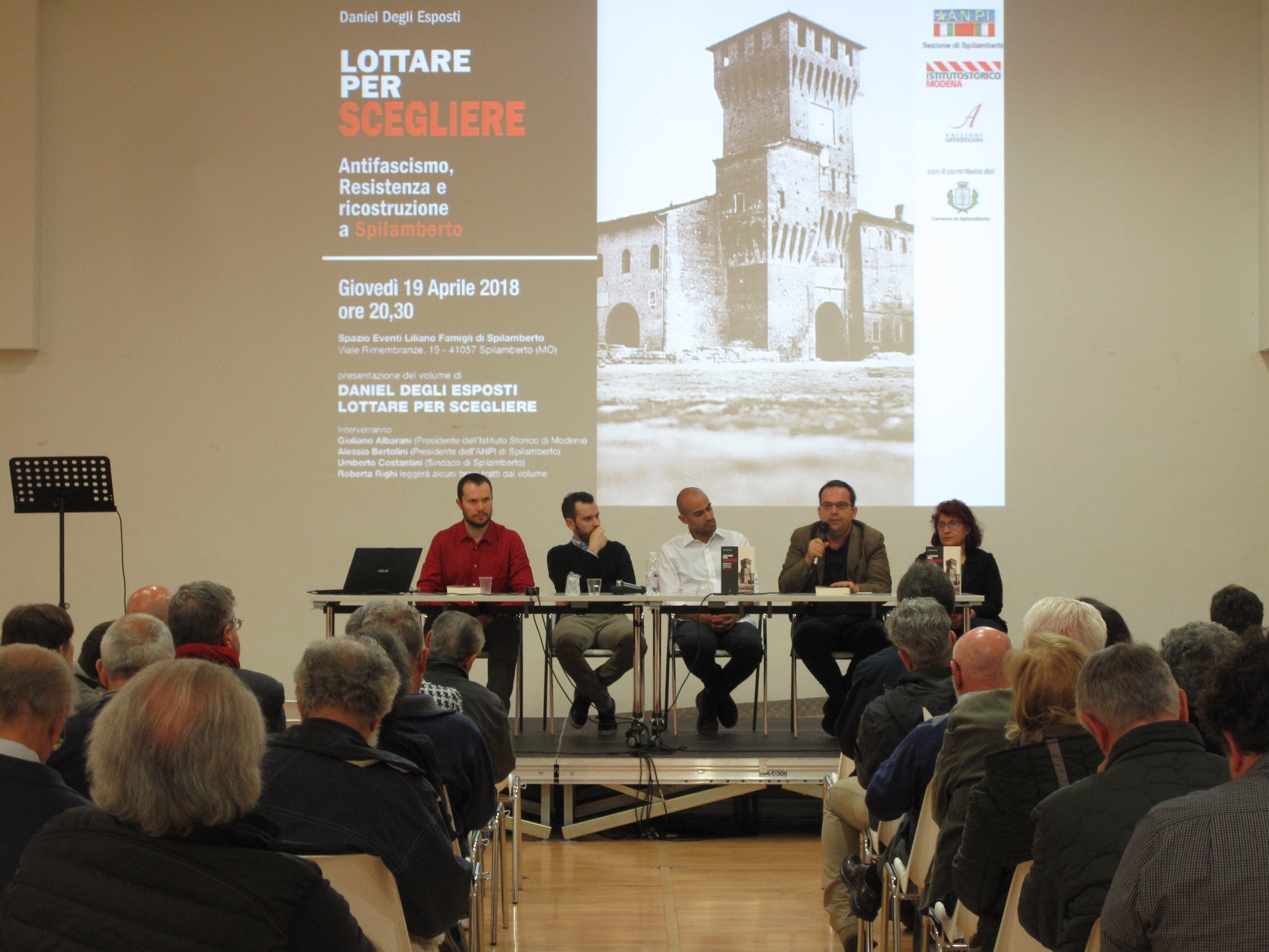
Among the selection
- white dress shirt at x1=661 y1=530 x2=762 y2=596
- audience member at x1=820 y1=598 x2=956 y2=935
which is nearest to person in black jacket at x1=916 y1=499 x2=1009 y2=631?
white dress shirt at x1=661 y1=530 x2=762 y2=596

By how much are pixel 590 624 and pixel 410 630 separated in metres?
2.53

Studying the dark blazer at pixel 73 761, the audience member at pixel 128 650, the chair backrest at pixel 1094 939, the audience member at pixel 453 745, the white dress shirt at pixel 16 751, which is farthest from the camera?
the audience member at pixel 128 650

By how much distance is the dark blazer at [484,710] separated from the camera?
3.13 m

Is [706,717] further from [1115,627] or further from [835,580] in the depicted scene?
[1115,627]

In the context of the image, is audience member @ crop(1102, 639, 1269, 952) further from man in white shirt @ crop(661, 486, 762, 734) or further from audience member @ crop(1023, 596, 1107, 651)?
man in white shirt @ crop(661, 486, 762, 734)

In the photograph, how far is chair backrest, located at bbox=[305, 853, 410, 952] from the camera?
1802 millimetres

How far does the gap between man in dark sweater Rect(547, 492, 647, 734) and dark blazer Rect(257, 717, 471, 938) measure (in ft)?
9.71

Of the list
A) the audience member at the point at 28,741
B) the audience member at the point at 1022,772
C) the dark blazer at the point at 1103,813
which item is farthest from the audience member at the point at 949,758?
the audience member at the point at 28,741

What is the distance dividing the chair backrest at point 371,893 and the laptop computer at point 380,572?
3.12m

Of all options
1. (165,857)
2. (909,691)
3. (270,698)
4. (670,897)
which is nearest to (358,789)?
(165,857)

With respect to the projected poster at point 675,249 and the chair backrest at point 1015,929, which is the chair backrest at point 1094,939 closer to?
the chair backrest at point 1015,929

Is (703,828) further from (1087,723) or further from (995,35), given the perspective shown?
(995,35)

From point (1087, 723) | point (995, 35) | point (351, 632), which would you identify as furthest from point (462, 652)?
point (995, 35)

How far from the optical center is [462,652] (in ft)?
10.6
